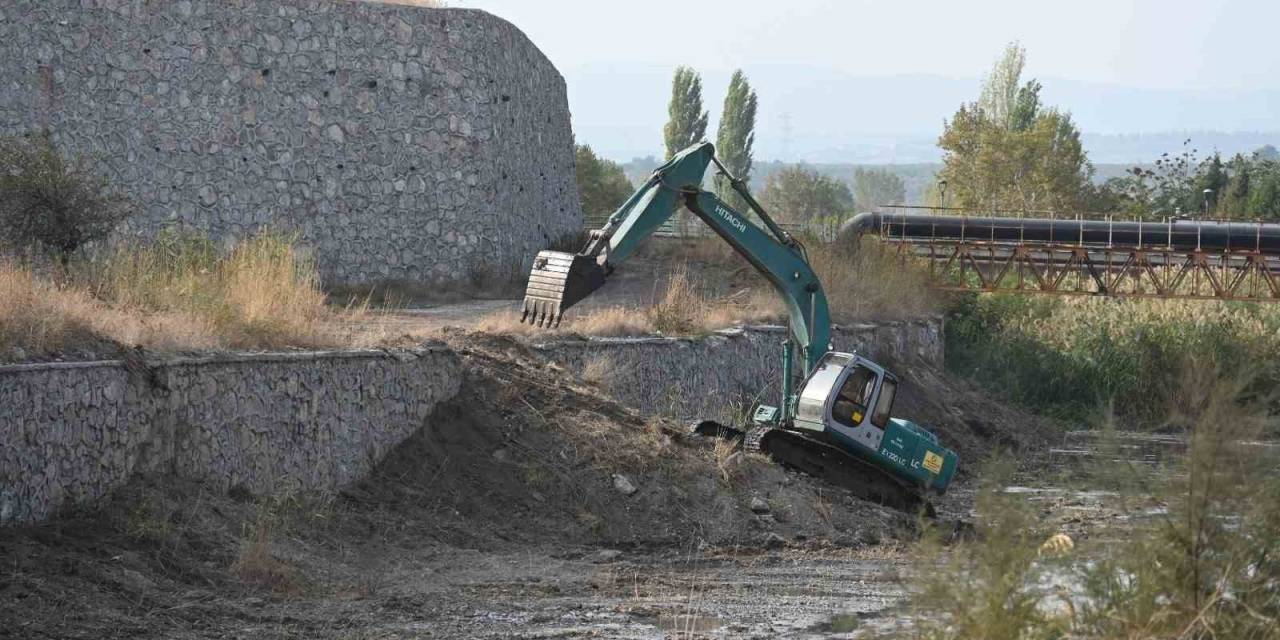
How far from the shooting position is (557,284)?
20.0m

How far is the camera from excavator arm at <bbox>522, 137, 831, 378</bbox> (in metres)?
20.1

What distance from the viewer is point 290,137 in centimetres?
3397

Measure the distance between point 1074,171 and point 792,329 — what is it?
62069mm

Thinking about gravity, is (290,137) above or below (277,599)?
above

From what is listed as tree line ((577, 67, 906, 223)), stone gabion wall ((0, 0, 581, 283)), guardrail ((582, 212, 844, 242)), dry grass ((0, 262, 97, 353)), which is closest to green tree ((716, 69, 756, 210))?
tree line ((577, 67, 906, 223))

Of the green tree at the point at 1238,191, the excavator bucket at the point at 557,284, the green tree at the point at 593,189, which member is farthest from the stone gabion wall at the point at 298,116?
the green tree at the point at 1238,191

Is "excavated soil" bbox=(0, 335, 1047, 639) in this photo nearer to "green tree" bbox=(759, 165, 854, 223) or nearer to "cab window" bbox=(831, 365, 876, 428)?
"cab window" bbox=(831, 365, 876, 428)

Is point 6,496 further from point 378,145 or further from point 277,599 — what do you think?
point 378,145

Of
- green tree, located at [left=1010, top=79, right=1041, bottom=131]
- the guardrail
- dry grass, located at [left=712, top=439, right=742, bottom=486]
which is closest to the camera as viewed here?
dry grass, located at [left=712, top=439, right=742, bottom=486]

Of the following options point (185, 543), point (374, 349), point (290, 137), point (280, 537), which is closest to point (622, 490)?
point (374, 349)

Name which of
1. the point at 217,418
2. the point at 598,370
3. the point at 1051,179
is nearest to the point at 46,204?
the point at 598,370

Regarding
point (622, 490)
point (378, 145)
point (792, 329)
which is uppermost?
point (378, 145)

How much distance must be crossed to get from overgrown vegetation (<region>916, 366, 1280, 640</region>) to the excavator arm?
9277 millimetres

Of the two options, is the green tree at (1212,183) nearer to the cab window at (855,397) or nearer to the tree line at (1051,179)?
the tree line at (1051,179)
